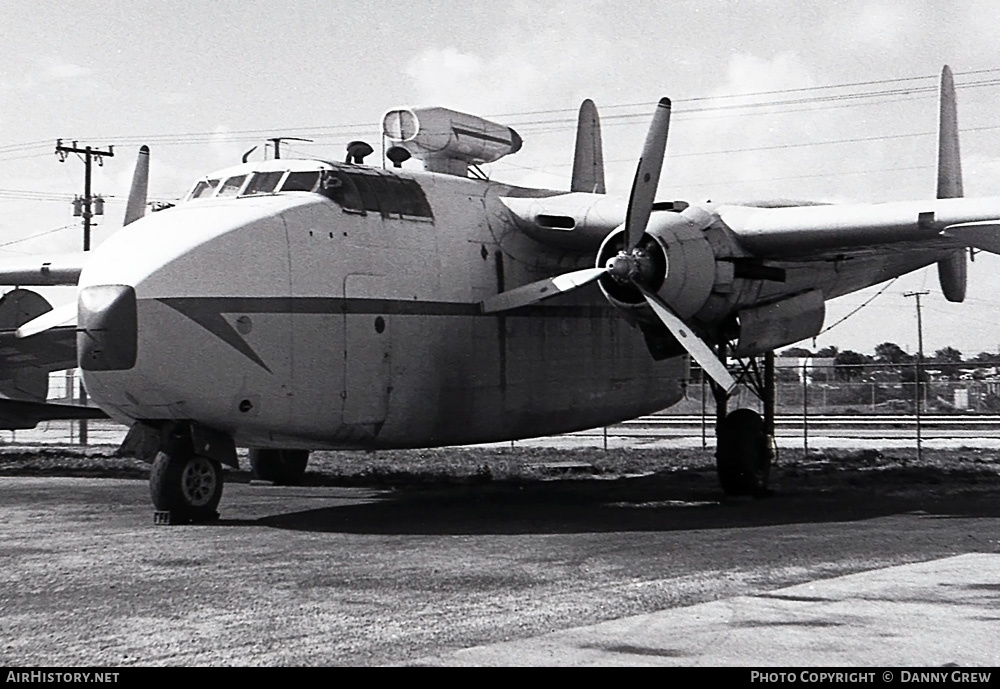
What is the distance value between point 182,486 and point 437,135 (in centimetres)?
695

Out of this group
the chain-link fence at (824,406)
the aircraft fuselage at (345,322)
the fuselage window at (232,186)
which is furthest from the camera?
the chain-link fence at (824,406)

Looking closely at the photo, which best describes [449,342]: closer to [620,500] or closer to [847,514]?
Answer: [620,500]

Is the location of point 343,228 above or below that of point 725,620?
above

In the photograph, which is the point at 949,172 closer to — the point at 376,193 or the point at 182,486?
the point at 376,193

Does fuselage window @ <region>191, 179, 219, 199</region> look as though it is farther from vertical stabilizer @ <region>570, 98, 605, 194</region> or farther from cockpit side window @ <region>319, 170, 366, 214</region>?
vertical stabilizer @ <region>570, 98, 605, 194</region>

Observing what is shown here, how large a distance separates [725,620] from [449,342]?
8.81 metres

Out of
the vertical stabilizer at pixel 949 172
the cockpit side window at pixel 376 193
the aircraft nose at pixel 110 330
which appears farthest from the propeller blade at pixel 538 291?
the vertical stabilizer at pixel 949 172

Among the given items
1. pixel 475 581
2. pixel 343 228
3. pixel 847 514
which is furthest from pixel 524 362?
pixel 475 581

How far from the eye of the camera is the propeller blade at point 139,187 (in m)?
20.1

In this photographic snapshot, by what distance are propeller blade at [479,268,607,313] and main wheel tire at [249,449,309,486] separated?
5.76 m

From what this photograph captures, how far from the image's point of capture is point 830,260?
18625 mm

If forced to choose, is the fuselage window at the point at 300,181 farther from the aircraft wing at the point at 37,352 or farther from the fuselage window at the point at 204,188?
the aircraft wing at the point at 37,352

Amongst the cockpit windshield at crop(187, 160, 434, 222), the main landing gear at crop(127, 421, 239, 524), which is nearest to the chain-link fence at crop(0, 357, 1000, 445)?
the cockpit windshield at crop(187, 160, 434, 222)

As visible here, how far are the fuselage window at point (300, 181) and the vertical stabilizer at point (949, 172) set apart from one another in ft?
37.7
